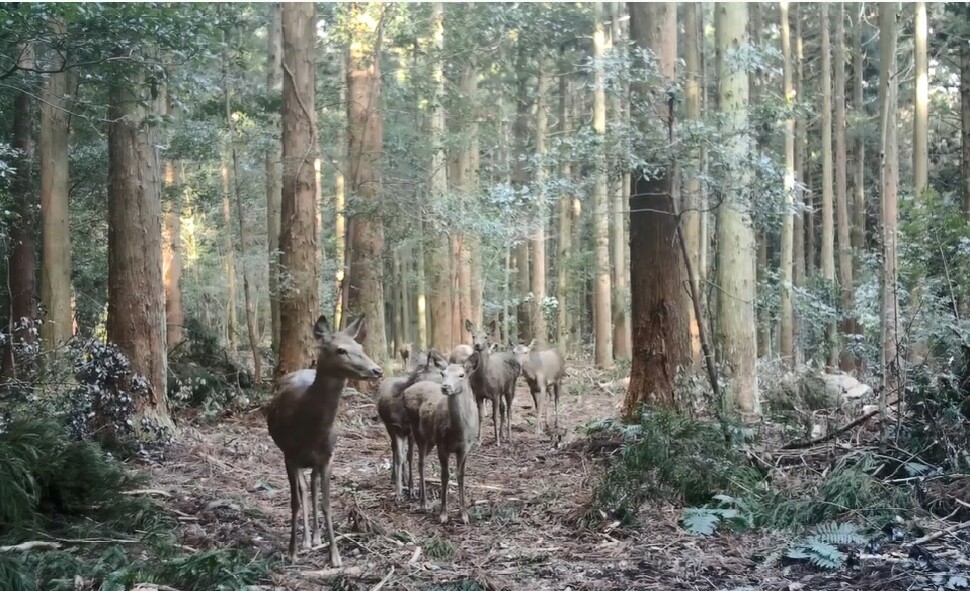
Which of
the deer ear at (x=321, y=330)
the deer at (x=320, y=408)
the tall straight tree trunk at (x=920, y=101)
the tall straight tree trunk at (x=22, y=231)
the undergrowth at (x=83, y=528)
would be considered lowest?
the undergrowth at (x=83, y=528)

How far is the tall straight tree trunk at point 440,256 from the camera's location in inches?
742

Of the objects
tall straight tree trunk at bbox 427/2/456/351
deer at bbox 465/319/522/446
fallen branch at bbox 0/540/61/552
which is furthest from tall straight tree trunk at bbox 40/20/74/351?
tall straight tree trunk at bbox 427/2/456/351

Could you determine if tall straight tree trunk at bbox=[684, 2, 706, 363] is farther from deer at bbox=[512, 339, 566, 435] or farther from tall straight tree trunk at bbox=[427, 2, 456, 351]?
tall straight tree trunk at bbox=[427, 2, 456, 351]

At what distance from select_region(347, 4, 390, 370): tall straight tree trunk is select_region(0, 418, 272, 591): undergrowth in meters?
8.10

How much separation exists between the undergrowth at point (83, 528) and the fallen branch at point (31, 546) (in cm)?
3

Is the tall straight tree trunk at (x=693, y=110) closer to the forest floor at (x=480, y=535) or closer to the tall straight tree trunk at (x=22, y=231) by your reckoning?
the forest floor at (x=480, y=535)

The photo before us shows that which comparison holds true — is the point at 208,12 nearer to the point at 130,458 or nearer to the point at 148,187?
the point at 148,187

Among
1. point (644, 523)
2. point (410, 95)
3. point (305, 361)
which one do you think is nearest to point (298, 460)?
point (644, 523)

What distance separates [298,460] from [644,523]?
2.80 metres

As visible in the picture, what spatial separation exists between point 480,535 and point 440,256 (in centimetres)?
1522

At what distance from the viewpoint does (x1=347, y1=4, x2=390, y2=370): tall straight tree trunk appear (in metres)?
15.3

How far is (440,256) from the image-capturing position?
21.8 metres

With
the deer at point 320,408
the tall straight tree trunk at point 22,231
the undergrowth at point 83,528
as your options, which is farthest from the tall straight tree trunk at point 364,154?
the deer at point 320,408

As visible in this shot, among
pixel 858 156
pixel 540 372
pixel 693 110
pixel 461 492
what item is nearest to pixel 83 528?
pixel 461 492
